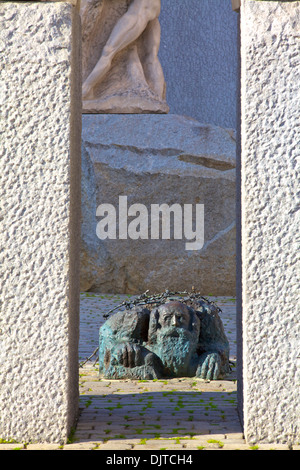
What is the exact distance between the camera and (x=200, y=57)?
10852 mm

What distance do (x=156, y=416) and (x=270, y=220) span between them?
1.08m

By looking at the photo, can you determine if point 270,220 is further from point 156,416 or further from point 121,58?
point 121,58

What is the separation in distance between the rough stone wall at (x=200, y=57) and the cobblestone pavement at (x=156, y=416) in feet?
24.3

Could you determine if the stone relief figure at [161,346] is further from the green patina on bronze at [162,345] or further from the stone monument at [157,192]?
the stone monument at [157,192]

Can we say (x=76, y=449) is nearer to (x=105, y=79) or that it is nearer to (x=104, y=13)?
(x=105, y=79)

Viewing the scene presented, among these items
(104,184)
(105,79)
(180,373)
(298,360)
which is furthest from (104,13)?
(298,360)

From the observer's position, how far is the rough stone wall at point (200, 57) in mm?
10812

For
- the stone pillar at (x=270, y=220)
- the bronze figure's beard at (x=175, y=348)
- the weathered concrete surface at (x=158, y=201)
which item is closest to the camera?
the stone pillar at (x=270, y=220)

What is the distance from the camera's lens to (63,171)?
2.44m

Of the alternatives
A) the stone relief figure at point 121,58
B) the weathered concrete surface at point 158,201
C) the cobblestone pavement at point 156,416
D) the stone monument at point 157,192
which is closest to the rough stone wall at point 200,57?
the stone relief figure at point 121,58

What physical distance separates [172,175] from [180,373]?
3403 millimetres

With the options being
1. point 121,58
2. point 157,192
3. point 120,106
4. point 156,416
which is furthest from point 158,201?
point 156,416

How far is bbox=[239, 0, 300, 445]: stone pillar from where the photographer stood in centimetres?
240

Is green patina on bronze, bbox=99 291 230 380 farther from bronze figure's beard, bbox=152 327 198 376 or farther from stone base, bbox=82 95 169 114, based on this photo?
stone base, bbox=82 95 169 114
